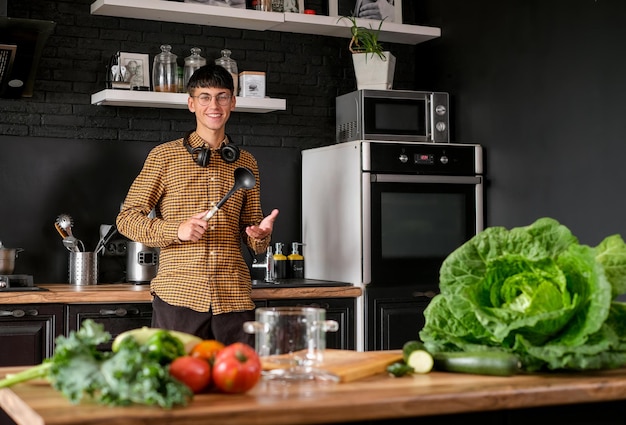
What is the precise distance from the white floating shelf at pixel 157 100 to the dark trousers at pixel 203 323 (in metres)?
1.37

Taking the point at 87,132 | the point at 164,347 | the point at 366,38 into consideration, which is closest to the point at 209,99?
the point at 87,132

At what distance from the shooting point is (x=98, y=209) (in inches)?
198

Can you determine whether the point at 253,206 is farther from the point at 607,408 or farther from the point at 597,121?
the point at 607,408

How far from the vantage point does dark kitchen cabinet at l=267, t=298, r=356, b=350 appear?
4762 mm

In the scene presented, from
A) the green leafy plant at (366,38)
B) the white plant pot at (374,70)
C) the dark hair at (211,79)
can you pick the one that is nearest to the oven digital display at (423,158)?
the white plant pot at (374,70)

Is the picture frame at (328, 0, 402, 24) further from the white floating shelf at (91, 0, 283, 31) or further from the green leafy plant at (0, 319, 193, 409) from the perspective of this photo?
the green leafy plant at (0, 319, 193, 409)

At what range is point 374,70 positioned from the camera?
530 cm

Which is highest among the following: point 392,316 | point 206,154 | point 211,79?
point 211,79

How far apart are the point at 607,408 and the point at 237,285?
201 cm

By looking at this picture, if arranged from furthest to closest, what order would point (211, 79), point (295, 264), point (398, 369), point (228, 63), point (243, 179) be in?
point (295, 264) < point (228, 63) < point (211, 79) < point (243, 179) < point (398, 369)

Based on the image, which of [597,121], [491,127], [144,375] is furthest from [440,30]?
[144,375]

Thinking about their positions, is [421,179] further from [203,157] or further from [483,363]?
[483,363]

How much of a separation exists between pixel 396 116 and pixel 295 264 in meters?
0.98

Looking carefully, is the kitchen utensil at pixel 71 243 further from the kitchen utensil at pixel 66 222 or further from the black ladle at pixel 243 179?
the black ladle at pixel 243 179
